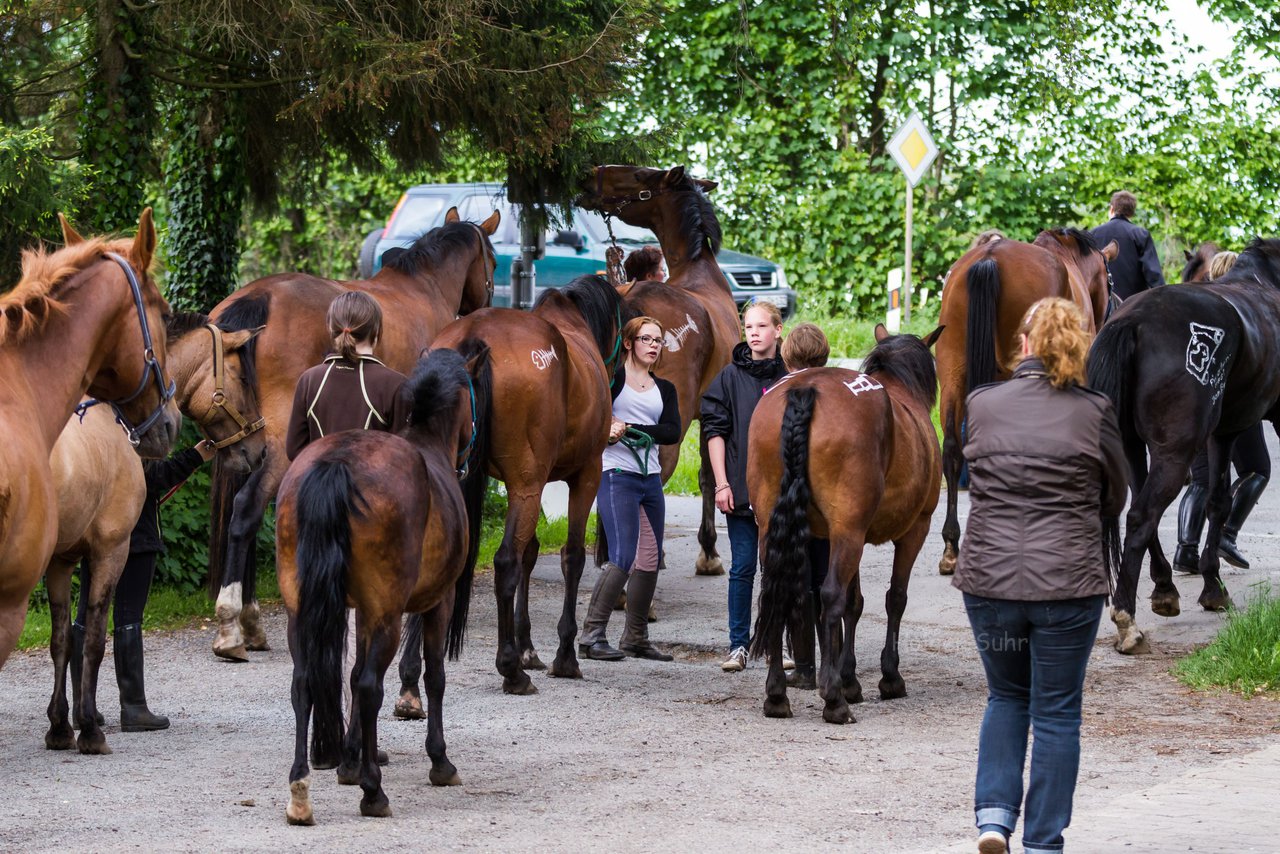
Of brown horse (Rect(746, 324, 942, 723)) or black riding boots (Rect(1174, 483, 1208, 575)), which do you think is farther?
black riding boots (Rect(1174, 483, 1208, 575))

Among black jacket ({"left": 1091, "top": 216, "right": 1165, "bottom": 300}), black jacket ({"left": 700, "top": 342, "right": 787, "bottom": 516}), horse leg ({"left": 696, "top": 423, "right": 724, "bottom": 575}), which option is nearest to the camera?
black jacket ({"left": 700, "top": 342, "right": 787, "bottom": 516})

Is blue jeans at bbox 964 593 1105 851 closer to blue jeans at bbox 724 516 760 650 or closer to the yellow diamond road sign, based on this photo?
blue jeans at bbox 724 516 760 650

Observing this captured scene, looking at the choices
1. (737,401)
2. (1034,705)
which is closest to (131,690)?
(737,401)

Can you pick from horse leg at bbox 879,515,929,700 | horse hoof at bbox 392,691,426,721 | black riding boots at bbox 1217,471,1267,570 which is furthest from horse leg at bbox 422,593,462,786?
black riding boots at bbox 1217,471,1267,570

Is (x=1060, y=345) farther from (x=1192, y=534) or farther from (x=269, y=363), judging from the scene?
(x=1192, y=534)

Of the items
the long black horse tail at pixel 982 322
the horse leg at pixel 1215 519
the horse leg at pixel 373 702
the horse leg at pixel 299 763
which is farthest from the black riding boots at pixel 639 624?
the horse leg at pixel 299 763

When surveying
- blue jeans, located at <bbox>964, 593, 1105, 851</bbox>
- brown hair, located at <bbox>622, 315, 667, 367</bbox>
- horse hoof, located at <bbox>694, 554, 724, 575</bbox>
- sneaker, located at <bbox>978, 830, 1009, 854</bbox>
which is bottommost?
horse hoof, located at <bbox>694, 554, 724, 575</bbox>

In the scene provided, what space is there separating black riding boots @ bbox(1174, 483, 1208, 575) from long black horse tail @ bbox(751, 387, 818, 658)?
4.62 metres

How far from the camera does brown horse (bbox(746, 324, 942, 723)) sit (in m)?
7.36

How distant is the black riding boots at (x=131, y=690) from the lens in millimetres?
7238

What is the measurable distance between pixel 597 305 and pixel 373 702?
4011 mm

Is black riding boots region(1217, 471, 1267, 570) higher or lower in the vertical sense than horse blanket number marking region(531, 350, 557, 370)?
lower

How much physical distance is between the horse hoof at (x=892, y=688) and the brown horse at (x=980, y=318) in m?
3.15

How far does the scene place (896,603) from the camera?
8102mm
